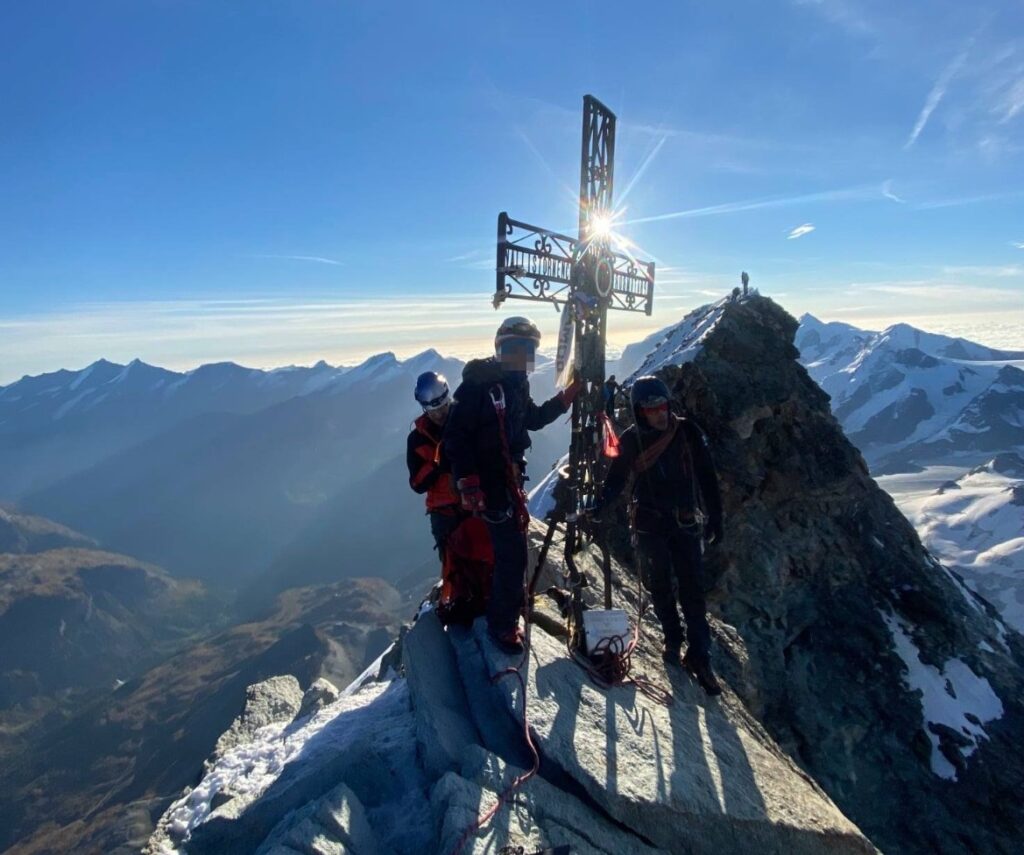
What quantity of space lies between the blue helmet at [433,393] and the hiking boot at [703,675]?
5.38 meters

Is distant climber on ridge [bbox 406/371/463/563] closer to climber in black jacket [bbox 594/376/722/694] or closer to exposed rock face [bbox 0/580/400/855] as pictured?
climber in black jacket [bbox 594/376/722/694]

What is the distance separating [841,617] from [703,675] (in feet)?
52.0

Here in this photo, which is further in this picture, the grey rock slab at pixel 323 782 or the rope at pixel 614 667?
the rope at pixel 614 667

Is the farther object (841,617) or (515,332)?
(841,617)

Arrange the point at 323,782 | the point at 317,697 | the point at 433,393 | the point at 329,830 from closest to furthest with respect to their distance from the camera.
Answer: the point at 329,830 → the point at 323,782 → the point at 433,393 → the point at 317,697

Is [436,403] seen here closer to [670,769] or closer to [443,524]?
[443,524]

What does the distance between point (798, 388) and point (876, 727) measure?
12.6 m

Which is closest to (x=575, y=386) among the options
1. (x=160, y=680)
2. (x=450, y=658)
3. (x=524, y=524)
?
(x=524, y=524)

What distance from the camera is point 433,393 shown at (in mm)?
7465

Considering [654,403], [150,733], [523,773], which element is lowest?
[150,733]

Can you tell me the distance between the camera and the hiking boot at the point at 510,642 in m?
7.23

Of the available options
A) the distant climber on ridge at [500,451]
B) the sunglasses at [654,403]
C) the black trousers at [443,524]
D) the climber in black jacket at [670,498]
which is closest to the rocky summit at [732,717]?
the distant climber on ridge at [500,451]

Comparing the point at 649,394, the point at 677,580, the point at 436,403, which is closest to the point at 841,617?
the point at 677,580

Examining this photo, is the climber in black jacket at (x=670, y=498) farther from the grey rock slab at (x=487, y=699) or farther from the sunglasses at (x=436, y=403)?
the sunglasses at (x=436, y=403)
